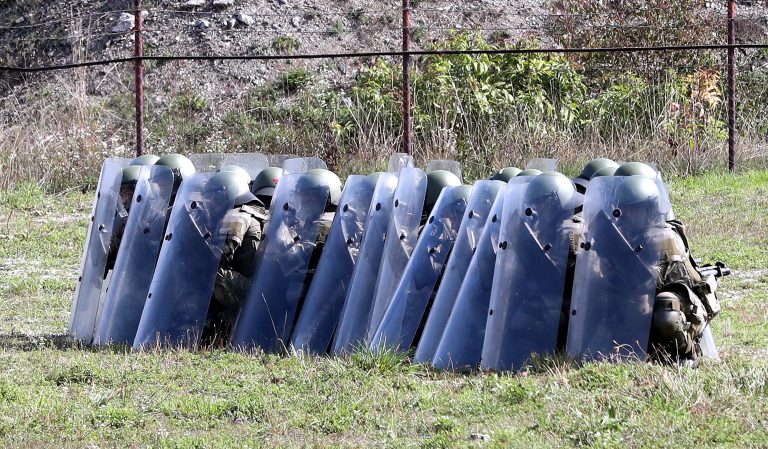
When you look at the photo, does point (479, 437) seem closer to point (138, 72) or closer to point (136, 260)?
point (136, 260)

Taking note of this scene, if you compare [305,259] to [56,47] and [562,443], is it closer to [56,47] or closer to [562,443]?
[562,443]

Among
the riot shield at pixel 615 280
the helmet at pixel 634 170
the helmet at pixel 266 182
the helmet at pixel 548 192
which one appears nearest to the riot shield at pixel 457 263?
the helmet at pixel 548 192

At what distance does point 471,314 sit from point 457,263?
363 mm

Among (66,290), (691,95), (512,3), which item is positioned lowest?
(66,290)

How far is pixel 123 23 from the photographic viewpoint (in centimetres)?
2144

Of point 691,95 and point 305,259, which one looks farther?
point 691,95

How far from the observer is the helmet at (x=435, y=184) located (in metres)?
7.84

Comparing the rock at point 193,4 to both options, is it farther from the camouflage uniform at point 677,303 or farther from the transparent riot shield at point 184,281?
the camouflage uniform at point 677,303

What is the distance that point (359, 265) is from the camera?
7.34 m

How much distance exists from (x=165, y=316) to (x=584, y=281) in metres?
2.59

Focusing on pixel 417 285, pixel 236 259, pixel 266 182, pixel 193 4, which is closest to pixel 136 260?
pixel 236 259

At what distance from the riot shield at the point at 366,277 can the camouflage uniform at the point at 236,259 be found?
2.38 feet

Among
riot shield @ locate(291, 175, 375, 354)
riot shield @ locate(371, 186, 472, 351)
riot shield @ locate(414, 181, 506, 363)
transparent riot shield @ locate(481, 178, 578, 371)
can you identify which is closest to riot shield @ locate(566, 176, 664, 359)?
transparent riot shield @ locate(481, 178, 578, 371)

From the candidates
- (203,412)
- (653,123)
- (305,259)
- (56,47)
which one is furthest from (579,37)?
(203,412)
